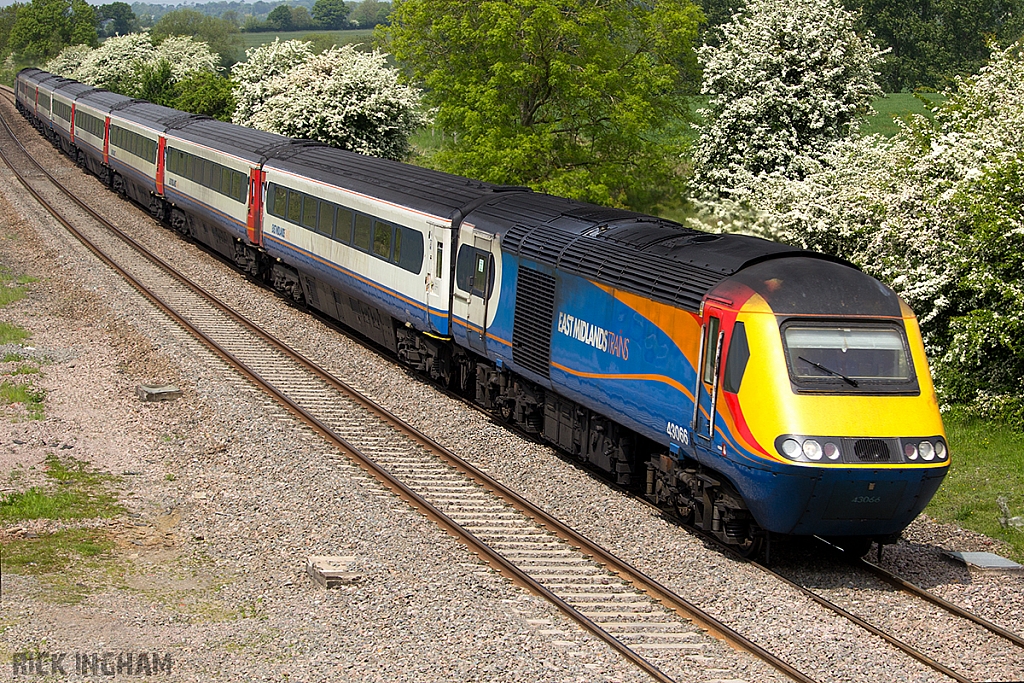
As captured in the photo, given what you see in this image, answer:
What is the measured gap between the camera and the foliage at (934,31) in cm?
8006

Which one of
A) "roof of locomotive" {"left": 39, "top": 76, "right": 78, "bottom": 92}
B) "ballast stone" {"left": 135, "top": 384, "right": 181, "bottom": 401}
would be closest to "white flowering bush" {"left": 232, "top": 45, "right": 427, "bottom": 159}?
"roof of locomotive" {"left": 39, "top": 76, "right": 78, "bottom": 92}

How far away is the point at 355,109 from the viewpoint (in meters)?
40.8

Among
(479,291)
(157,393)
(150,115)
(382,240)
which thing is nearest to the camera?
(479,291)

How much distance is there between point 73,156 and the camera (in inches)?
1976

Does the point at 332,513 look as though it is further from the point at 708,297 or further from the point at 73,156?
the point at 73,156

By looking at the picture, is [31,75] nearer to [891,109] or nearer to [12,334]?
[891,109]

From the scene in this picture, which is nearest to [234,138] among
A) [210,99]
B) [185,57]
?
[210,99]

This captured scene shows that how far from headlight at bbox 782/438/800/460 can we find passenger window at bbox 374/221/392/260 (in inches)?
405

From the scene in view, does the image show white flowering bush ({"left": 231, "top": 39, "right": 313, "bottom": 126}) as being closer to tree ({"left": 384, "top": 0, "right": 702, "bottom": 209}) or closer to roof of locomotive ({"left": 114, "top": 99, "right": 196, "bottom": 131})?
roof of locomotive ({"left": 114, "top": 99, "right": 196, "bottom": 131})

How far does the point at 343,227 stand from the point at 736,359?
11.7 m

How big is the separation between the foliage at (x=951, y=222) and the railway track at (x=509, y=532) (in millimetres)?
7901

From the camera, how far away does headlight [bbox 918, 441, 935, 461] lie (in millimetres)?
11289

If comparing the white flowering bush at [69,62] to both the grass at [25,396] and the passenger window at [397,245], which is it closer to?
the grass at [25,396]

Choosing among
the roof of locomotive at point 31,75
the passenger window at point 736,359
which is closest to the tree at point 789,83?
the passenger window at point 736,359
